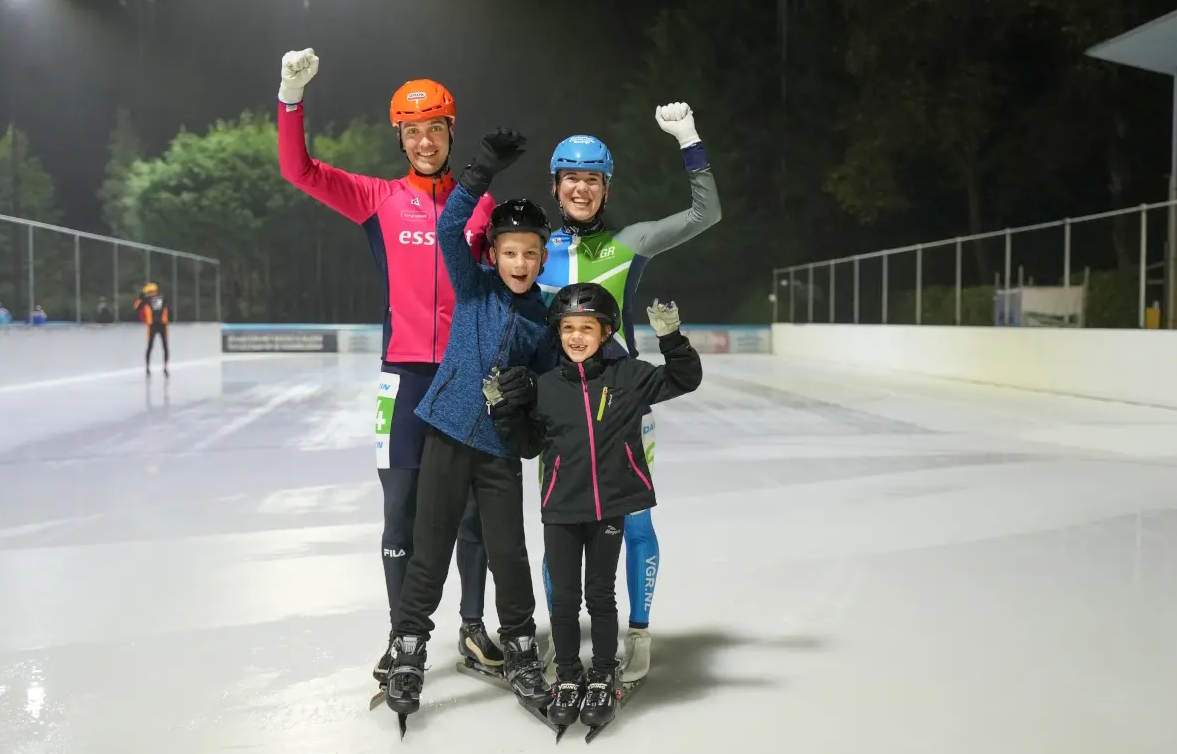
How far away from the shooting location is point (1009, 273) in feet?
54.7

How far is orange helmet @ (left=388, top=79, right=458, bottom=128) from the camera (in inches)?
127

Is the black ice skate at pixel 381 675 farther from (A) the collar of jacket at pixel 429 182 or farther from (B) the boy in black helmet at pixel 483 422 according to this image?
(A) the collar of jacket at pixel 429 182

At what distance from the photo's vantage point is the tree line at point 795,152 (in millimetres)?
25562

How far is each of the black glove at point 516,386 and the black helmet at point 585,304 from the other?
7.3 inches

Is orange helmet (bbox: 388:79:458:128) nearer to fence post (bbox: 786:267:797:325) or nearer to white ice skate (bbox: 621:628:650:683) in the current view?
white ice skate (bbox: 621:628:650:683)

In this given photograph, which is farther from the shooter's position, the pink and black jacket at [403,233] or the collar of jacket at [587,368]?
the pink and black jacket at [403,233]

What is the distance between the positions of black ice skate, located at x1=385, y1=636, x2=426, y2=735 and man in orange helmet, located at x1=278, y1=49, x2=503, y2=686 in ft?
0.82

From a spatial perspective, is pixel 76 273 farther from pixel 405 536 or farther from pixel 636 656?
pixel 636 656

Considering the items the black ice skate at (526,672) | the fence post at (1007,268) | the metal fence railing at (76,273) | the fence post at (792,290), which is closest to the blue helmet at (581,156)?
the black ice skate at (526,672)

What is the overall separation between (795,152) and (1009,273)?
19174 millimetres

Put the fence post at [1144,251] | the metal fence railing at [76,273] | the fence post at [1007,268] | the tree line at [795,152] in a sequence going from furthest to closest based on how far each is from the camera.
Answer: the tree line at [795,152] → the fence post at [1007,268] → the metal fence railing at [76,273] → the fence post at [1144,251]

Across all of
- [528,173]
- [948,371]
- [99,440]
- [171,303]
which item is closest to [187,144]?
[528,173]

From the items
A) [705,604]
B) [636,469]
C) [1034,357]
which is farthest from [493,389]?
[1034,357]

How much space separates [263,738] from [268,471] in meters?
4.84
